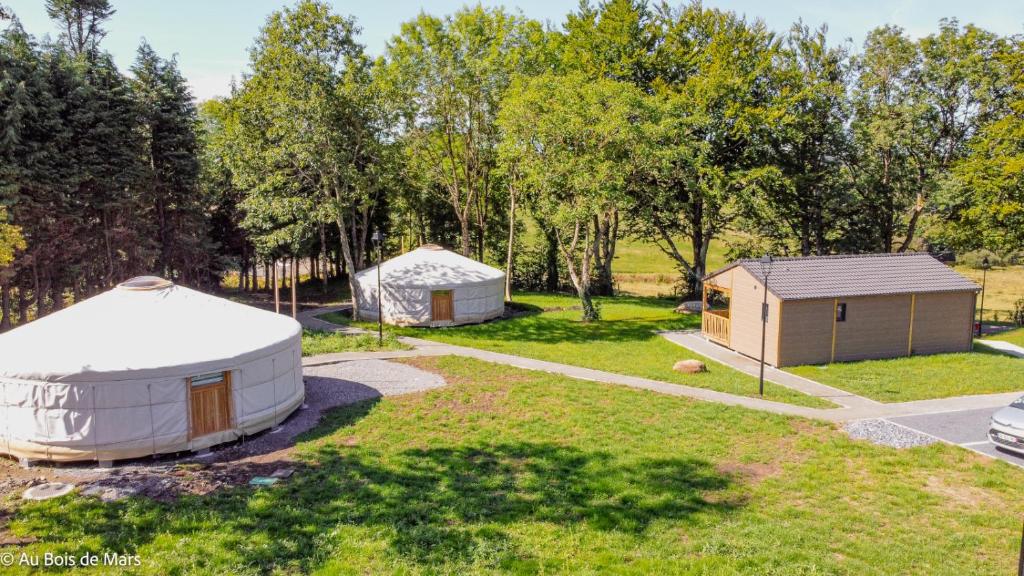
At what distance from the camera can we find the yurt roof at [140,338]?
11.5 meters

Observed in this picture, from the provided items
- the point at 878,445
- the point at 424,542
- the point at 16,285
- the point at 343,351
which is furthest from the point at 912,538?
the point at 16,285

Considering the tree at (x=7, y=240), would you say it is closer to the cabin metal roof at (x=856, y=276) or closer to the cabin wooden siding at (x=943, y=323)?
the cabin metal roof at (x=856, y=276)

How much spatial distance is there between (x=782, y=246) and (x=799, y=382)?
66.9 ft

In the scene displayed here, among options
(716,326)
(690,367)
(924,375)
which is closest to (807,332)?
(924,375)

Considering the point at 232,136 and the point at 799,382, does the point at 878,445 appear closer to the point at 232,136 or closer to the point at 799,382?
the point at 799,382

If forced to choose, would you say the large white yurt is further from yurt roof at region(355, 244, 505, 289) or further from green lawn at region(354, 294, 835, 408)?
yurt roof at region(355, 244, 505, 289)

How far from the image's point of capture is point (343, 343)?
22109mm

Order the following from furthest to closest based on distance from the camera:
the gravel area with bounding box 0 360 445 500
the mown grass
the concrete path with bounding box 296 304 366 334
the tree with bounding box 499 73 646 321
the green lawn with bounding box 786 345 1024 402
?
1. the concrete path with bounding box 296 304 366 334
2. the tree with bounding box 499 73 646 321
3. the mown grass
4. the green lawn with bounding box 786 345 1024 402
5. the gravel area with bounding box 0 360 445 500

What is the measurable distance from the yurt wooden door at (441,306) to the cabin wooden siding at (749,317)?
1141cm

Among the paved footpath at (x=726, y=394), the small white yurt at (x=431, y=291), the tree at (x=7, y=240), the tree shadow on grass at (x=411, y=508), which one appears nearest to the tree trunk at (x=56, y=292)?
the small white yurt at (x=431, y=291)

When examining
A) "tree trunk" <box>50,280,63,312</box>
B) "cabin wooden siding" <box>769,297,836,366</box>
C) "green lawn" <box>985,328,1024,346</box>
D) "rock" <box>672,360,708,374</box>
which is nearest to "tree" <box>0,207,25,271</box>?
"tree trunk" <box>50,280,63,312</box>

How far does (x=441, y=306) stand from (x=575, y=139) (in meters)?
8.93

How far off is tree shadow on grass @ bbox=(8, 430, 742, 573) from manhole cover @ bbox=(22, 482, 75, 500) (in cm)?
47

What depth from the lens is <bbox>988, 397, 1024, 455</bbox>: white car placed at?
1181 centimetres
